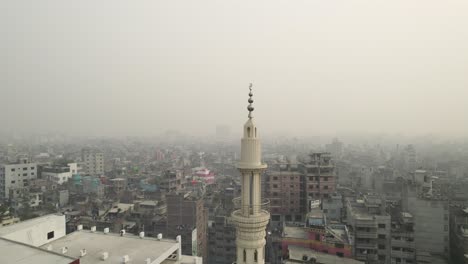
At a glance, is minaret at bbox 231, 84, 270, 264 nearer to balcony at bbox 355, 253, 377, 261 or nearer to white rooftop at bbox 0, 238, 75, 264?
white rooftop at bbox 0, 238, 75, 264

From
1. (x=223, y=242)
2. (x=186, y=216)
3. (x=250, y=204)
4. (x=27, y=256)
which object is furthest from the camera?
(x=223, y=242)

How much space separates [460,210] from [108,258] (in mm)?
22787

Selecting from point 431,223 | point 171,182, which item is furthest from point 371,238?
point 171,182

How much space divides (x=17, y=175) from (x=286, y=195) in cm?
3104

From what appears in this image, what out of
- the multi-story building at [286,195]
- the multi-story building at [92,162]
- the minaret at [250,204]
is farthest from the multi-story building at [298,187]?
the multi-story building at [92,162]

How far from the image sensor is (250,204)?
6043 millimetres

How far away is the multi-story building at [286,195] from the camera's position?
2848cm

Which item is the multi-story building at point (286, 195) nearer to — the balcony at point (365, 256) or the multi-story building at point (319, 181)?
the multi-story building at point (319, 181)

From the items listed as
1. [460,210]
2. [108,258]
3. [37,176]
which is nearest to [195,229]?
[108,258]

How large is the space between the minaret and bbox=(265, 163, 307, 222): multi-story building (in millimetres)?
22861

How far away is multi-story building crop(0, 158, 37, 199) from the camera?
3588cm

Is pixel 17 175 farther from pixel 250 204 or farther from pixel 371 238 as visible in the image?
pixel 250 204

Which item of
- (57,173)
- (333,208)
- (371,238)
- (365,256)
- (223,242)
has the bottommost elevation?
(223,242)

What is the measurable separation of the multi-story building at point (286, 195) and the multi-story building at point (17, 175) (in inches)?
1050
